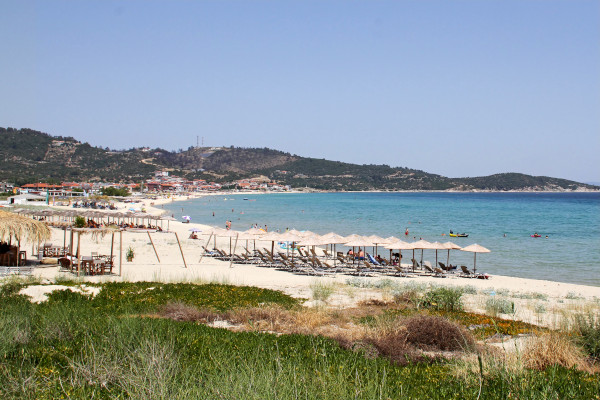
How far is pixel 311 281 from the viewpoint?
15320 mm

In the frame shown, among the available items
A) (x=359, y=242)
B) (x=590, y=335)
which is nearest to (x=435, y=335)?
(x=590, y=335)

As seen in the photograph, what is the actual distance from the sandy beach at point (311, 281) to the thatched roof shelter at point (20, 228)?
118 centimetres

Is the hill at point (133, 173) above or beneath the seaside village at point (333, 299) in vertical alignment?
above

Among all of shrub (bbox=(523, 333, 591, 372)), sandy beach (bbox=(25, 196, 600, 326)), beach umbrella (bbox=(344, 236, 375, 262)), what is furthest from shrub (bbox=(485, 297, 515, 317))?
beach umbrella (bbox=(344, 236, 375, 262))

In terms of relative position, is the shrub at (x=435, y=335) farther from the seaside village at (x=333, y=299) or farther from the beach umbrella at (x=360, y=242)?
the beach umbrella at (x=360, y=242)

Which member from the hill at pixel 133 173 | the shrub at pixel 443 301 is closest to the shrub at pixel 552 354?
the shrub at pixel 443 301

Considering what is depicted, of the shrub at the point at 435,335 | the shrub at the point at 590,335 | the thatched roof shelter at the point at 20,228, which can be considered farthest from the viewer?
the thatched roof shelter at the point at 20,228

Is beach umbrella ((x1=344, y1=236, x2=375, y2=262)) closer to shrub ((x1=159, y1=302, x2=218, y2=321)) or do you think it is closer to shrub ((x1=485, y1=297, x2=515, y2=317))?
shrub ((x1=485, y1=297, x2=515, y2=317))

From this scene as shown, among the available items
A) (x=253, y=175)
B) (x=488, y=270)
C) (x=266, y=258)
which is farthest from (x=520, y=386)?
(x=253, y=175)

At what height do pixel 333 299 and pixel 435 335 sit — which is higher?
pixel 435 335

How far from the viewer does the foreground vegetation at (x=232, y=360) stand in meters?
3.94

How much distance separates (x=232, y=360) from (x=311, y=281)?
10396 mm

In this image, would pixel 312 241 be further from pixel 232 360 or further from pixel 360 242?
pixel 232 360

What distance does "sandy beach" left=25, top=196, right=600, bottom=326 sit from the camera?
1149cm
